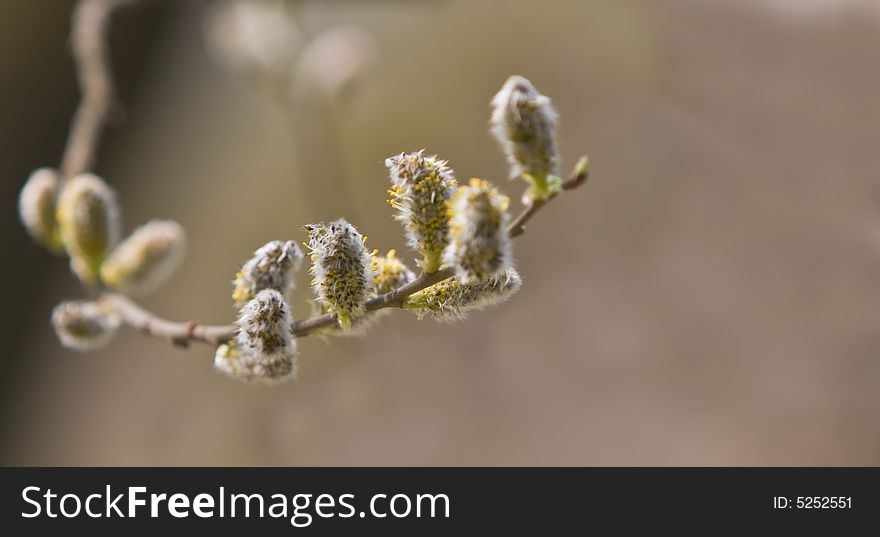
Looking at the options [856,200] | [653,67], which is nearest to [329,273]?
[856,200]

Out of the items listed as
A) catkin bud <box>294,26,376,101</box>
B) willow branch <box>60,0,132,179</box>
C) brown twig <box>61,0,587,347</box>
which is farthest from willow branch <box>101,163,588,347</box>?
catkin bud <box>294,26,376,101</box>

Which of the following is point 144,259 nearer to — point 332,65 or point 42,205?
point 42,205

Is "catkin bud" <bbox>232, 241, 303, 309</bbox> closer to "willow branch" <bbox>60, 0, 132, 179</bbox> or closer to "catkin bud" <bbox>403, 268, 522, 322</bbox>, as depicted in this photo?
"catkin bud" <bbox>403, 268, 522, 322</bbox>

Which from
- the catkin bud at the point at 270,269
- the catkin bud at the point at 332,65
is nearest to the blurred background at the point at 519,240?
the catkin bud at the point at 332,65

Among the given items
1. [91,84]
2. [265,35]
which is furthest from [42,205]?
[265,35]

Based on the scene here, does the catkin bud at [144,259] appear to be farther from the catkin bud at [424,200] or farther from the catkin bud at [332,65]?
the catkin bud at [332,65]

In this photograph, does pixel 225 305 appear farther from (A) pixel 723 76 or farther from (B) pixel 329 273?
(B) pixel 329 273
